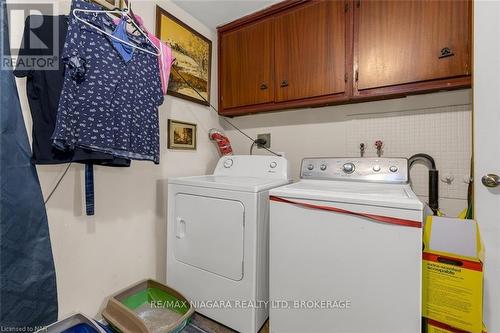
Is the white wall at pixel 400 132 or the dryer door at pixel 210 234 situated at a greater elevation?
the white wall at pixel 400 132

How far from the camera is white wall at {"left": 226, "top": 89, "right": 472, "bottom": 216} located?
57.0 inches

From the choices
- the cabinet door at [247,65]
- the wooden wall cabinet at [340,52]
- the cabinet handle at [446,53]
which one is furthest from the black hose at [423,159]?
the cabinet door at [247,65]

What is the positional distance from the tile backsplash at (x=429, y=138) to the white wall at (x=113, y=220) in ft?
4.69

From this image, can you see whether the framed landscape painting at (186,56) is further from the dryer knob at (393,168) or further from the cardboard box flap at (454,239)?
the cardboard box flap at (454,239)

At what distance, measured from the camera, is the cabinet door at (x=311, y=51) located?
160cm

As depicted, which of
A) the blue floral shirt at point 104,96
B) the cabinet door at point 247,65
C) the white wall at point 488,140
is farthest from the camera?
the cabinet door at point 247,65

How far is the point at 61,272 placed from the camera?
1.27m

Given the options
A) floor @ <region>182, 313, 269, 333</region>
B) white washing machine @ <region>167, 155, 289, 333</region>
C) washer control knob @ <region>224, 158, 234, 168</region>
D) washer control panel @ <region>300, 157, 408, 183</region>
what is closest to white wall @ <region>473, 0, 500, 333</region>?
washer control panel @ <region>300, 157, 408, 183</region>

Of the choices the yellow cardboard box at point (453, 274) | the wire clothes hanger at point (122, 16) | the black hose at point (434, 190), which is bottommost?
the yellow cardboard box at point (453, 274)

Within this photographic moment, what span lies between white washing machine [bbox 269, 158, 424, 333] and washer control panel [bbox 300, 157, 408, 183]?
0.09 metres

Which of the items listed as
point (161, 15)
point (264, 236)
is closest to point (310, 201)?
point (264, 236)

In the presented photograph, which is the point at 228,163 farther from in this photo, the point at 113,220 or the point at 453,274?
the point at 453,274

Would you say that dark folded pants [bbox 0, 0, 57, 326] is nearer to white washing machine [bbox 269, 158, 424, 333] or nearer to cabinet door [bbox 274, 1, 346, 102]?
white washing machine [bbox 269, 158, 424, 333]

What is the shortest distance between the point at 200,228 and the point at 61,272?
0.76m
